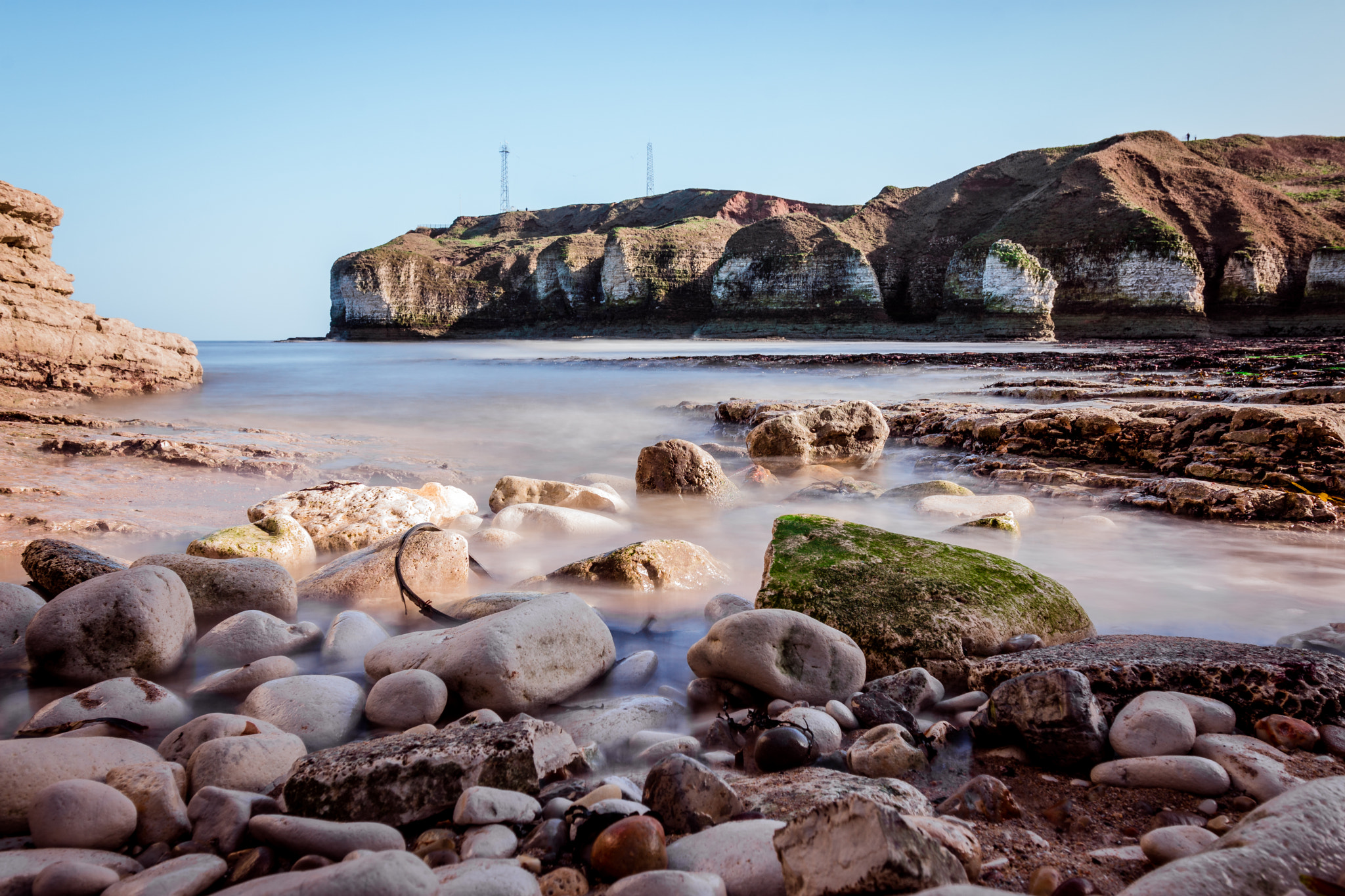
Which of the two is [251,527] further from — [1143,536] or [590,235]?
[590,235]

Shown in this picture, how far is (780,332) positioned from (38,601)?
55374mm

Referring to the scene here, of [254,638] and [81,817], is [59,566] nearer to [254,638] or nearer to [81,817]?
[254,638]

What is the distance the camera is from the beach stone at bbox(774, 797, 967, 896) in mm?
965

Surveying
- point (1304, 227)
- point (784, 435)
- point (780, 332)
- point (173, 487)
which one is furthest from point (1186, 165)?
point (173, 487)

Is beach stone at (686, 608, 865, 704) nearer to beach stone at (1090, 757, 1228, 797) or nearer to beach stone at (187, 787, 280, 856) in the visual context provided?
beach stone at (1090, 757, 1228, 797)

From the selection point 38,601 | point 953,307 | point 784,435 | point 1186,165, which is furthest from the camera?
point 1186,165

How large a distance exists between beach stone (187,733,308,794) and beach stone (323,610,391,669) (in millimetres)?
780

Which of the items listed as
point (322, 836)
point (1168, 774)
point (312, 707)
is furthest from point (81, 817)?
point (1168, 774)

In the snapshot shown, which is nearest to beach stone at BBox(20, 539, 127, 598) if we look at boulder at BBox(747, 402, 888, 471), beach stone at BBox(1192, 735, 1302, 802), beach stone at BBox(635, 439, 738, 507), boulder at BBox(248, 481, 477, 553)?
boulder at BBox(248, 481, 477, 553)

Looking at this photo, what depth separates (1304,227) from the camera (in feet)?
152

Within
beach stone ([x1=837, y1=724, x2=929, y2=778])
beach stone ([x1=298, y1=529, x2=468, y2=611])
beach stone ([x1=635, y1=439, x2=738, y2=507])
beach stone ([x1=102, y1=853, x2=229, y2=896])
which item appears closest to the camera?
beach stone ([x1=102, y1=853, x2=229, y2=896])

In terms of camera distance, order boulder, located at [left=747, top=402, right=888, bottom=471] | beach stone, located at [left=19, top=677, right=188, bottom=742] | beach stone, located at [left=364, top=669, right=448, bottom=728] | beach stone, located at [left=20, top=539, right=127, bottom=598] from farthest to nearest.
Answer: boulder, located at [left=747, top=402, right=888, bottom=471] < beach stone, located at [left=20, top=539, right=127, bottom=598] < beach stone, located at [left=364, top=669, right=448, bottom=728] < beach stone, located at [left=19, top=677, right=188, bottom=742]

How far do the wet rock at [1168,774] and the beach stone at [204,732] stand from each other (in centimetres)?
186

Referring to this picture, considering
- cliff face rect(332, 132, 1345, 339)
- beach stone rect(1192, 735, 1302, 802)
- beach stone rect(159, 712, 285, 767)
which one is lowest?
beach stone rect(159, 712, 285, 767)
